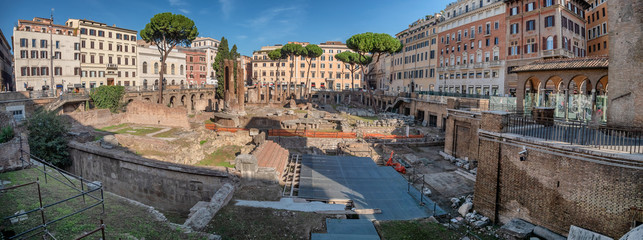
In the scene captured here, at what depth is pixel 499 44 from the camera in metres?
44.8

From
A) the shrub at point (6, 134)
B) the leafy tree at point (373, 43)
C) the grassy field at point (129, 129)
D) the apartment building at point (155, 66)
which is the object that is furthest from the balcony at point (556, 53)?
the apartment building at point (155, 66)

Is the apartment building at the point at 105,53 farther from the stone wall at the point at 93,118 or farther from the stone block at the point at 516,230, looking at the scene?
the stone block at the point at 516,230

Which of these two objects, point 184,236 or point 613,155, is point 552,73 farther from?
point 184,236

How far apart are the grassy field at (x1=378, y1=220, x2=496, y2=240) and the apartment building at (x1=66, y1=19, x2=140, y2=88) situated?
5466cm

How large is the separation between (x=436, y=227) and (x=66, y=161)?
1963 cm

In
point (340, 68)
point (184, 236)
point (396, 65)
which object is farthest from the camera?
point (340, 68)

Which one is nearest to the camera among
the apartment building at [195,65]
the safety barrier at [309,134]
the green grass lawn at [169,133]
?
the green grass lawn at [169,133]

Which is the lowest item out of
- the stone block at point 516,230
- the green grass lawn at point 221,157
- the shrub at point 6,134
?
the stone block at point 516,230

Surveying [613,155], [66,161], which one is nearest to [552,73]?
[613,155]

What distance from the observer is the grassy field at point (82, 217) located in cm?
818

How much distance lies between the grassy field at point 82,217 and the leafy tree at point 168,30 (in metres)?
36.5

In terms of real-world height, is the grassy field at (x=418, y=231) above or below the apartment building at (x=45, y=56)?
below

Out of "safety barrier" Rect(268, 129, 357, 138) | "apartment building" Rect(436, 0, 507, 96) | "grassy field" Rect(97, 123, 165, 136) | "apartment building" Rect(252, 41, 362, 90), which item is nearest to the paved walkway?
"grassy field" Rect(97, 123, 165, 136)

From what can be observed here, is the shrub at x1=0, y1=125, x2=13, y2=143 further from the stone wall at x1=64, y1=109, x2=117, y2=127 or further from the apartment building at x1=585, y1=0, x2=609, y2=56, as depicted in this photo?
the apartment building at x1=585, y1=0, x2=609, y2=56
